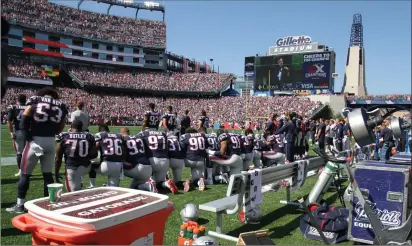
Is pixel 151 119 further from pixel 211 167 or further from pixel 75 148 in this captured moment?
pixel 75 148

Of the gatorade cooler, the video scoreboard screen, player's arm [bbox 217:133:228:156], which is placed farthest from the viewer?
the video scoreboard screen

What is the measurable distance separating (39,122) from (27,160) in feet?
1.83

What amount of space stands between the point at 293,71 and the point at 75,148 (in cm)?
4147

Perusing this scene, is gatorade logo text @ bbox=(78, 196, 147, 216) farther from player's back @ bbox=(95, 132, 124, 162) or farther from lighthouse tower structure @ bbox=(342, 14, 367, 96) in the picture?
lighthouse tower structure @ bbox=(342, 14, 367, 96)

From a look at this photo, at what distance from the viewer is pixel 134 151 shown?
627cm

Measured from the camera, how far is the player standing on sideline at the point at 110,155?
589cm

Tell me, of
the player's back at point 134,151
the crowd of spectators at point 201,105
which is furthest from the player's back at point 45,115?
the crowd of spectators at point 201,105

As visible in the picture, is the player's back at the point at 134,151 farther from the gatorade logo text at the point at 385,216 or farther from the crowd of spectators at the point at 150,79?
the crowd of spectators at the point at 150,79

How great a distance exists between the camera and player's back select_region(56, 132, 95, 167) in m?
5.29

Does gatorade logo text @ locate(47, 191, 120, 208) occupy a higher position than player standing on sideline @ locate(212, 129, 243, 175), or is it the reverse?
gatorade logo text @ locate(47, 191, 120, 208)

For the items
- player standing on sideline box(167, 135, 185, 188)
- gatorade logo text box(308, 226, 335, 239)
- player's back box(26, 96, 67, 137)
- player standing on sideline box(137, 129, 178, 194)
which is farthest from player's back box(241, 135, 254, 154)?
player's back box(26, 96, 67, 137)

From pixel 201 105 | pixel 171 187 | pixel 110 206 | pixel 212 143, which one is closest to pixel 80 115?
pixel 171 187

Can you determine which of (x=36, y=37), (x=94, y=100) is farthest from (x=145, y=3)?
(x=94, y=100)

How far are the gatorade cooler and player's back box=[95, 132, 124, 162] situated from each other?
3045 mm
